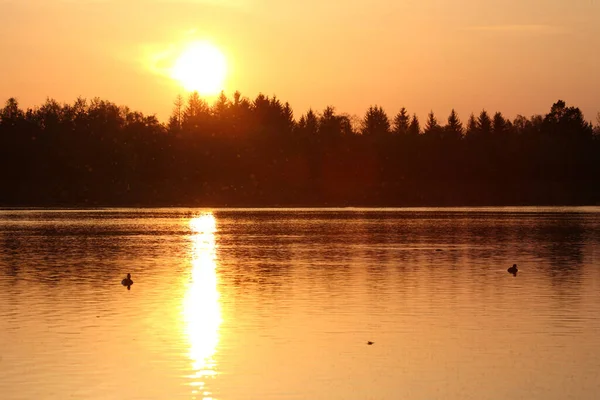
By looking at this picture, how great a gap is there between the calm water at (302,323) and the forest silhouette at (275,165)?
8258 centimetres

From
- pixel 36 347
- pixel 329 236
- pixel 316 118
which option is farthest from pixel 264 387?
pixel 316 118

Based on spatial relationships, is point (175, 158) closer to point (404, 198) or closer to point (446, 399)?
point (404, 198)

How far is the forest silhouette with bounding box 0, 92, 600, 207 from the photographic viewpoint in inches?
5251

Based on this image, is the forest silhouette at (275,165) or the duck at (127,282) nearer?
the duck at (127,282)

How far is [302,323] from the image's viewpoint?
2592 cm

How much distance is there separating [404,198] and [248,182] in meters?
20.3

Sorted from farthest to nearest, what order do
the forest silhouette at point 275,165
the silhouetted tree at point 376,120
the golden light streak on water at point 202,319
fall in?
the silhouetted tree at point 376,120 < the forest silhouette at point 275,165 < the golden light streak on water at point 202,319

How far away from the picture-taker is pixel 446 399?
17688 mm

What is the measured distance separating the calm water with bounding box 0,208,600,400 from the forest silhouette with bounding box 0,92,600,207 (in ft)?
271

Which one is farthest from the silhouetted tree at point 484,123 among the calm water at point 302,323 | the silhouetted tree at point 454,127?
the calm water at point 302,323

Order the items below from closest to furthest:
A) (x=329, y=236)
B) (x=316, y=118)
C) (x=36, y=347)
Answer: (x=36, y=347), (x=329, y=236), (x=316, y=118)

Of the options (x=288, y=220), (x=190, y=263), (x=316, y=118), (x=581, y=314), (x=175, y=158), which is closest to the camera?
(x=581, y=314)

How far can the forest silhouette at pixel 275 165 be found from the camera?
13338 cm

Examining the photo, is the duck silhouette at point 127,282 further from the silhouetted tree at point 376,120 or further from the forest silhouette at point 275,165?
the silhouetted tree at point 376,120
